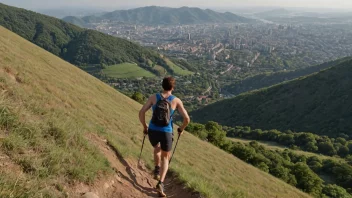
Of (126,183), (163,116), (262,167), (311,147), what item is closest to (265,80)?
(311,147)

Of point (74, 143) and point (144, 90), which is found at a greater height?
point (74, 143)

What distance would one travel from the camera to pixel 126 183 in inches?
283

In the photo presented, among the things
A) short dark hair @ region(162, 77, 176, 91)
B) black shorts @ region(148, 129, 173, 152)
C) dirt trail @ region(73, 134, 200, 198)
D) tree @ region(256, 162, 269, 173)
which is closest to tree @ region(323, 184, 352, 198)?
tree @ region(256, 162, 269, 173)

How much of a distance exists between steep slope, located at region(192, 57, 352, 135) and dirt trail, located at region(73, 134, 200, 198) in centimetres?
8751

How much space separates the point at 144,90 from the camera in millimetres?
150875

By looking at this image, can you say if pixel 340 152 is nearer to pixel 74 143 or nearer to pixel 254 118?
pixel 254 118

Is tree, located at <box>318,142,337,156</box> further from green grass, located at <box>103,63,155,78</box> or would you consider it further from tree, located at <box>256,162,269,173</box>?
green grass, located at <box>103,63,155,78</box>

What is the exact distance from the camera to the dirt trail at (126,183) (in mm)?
6184

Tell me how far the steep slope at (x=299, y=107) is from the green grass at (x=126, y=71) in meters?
72.1

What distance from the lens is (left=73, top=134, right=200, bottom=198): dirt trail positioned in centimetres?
618

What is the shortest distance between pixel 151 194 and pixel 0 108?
4.06 metres

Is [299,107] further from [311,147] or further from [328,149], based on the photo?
[328,149]

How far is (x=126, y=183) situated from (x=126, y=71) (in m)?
179

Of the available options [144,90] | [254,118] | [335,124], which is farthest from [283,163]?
[144,90]
